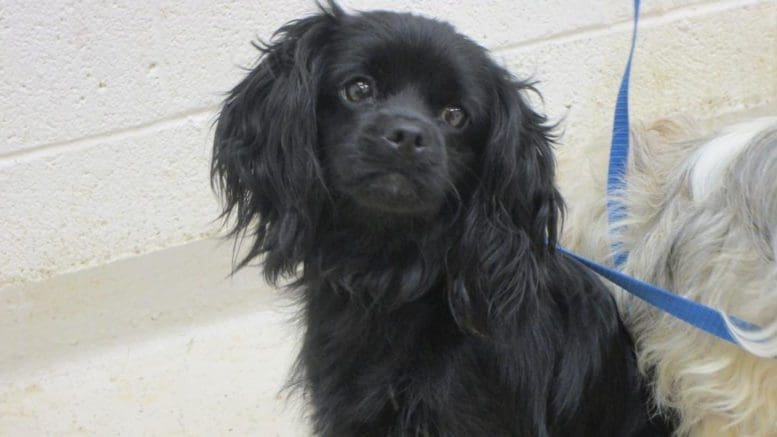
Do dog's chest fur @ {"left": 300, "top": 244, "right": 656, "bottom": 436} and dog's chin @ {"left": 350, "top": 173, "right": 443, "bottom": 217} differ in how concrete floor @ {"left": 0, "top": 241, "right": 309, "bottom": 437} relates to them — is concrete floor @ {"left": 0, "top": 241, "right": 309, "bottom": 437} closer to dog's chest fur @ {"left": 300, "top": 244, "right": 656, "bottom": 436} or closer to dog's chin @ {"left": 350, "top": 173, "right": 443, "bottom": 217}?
dog's chest fur @ {"left": 300, "top": 244, "right": 656, "bottom": 436}

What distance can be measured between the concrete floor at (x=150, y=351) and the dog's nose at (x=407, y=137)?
107cm

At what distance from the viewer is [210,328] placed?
9.32 ft

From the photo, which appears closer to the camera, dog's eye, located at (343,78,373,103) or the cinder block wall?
dog's eye, located at (343,78,373,103)

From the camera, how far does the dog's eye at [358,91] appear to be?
1676 mm

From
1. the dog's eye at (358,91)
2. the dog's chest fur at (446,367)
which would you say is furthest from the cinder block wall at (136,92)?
the dog's eye at (358,91)

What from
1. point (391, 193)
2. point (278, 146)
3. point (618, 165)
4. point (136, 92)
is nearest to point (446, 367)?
point (391, 193)

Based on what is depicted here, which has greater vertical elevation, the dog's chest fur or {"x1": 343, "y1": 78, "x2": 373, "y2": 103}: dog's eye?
{"x1": 343, "y1": 78, "x2": 373, "y2": 103}: dog's eye

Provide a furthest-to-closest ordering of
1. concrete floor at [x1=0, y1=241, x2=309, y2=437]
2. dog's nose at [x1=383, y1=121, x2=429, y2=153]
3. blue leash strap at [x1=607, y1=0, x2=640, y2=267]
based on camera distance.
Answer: concrete floor at [x1=0, y1=241, x2=309, y2=437] → blue leash strap at [x1=607, y1=0, x2=640, y2=267] → dog's nose at [x1=383, y1=121, x2=429, y2=153]

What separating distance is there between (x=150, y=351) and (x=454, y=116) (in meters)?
1.41

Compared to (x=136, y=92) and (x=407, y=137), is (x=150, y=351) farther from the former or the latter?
→ (x=407, y=137)

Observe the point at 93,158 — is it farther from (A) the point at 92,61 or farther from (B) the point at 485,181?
(B) the point at 485,181

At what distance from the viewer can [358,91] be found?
1681 mm

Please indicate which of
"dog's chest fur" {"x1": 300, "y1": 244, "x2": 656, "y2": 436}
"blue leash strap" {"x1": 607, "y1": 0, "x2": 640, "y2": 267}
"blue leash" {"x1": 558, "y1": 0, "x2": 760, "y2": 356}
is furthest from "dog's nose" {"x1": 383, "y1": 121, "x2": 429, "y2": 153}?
"blue leash strap" {"x1": 607, "y1": 0, "x2": 640, "y2": 267}

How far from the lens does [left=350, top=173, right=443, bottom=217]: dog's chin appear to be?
5.21ft
